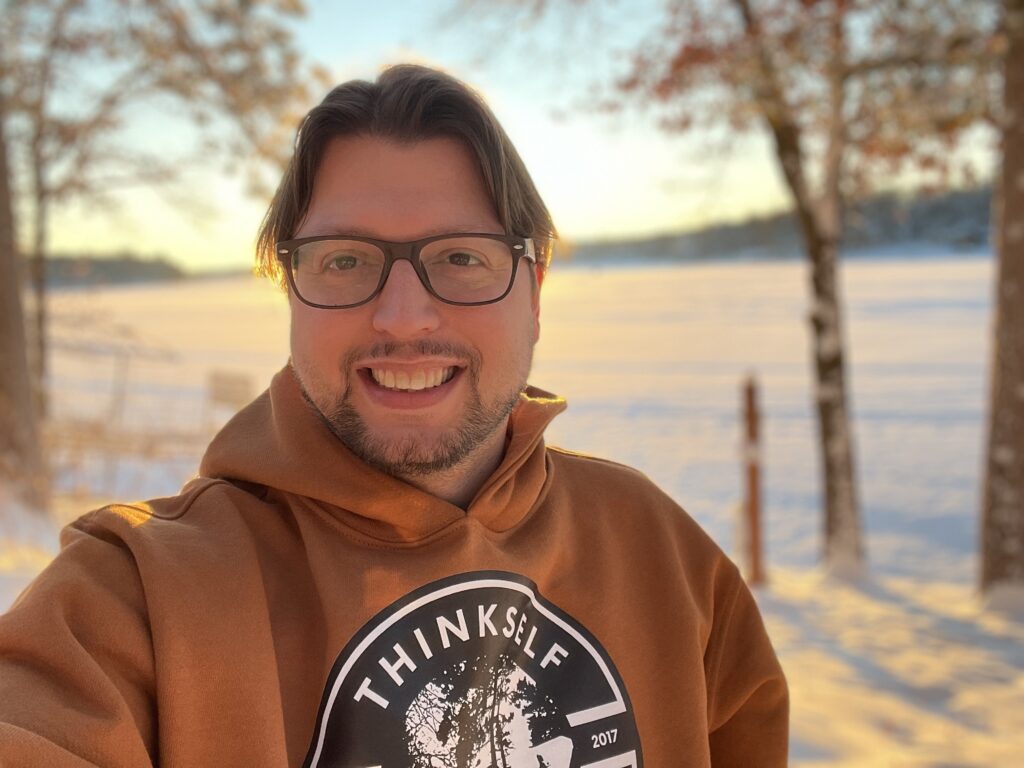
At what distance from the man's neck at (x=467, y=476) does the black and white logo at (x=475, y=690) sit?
0.50 ft

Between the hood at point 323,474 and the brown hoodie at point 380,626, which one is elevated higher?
the hood at point 323,474

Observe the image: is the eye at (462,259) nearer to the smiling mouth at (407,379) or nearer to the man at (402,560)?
the man at (402,560)

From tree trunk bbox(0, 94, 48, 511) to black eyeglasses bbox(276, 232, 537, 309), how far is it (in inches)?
184

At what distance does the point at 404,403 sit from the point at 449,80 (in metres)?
0.51

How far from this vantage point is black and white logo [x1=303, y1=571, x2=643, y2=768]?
115cm

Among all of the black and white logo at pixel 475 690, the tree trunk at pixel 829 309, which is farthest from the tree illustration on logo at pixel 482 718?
the tree trunk at pixel 829 309

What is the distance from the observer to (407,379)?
131 cm

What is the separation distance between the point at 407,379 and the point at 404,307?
0.10 m

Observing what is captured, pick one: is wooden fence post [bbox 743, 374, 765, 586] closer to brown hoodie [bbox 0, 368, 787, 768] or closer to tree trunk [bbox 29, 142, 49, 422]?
brown hoodie [bbox 0, 368, 787, 768]

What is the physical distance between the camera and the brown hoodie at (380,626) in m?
1.02

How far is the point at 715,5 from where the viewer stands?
605cm

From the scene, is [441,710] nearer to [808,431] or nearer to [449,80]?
[449,80]

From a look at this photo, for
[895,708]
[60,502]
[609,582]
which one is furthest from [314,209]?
[60,502]

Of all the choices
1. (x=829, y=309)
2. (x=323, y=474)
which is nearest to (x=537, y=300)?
(x=323, y=474)
